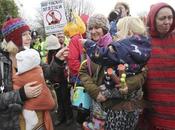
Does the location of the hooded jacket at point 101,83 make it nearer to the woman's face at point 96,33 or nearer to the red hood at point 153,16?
the woman's face at point 96,33

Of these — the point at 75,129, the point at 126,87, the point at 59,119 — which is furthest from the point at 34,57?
the point at 59,119

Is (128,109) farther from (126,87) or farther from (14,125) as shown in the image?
(14,125)

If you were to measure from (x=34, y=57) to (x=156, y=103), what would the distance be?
122 cm

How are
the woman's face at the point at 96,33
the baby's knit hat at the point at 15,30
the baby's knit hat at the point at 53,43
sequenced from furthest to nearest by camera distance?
the baby's knit hat at the point at 53,43 → the woman's face at the point at 96,33 → the baby's knit hat at the point at 15,30

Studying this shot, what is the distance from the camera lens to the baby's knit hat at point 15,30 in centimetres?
413

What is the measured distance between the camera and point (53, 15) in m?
6.17

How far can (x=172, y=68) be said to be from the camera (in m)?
3.76

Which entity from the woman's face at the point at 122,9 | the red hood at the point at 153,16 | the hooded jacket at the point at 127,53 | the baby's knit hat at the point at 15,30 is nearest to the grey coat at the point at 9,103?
the baby's knit hat at the point at 15,30

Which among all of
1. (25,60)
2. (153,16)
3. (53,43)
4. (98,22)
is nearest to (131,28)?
(153,16)

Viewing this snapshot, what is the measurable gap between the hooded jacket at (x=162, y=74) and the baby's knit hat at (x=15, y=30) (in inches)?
50.1

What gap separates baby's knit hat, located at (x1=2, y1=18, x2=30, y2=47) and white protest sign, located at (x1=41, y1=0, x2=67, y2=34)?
71.3 inches

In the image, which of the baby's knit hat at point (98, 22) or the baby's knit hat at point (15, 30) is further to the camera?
the baby's knit hat at point (98, 22)

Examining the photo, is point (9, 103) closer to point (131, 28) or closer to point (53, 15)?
point (131, 28)

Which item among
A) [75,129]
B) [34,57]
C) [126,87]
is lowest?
[75,129]
